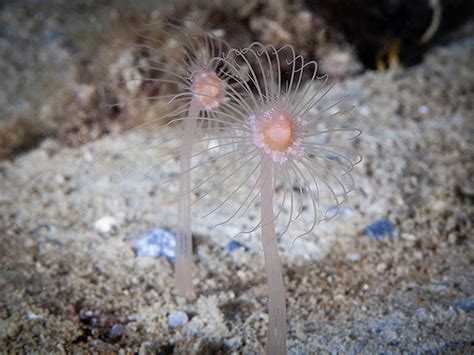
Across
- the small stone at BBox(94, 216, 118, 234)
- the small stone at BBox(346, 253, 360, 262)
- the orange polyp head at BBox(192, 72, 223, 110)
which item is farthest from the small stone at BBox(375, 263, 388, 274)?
the small stone at BBox(94, 216, 118, 234)

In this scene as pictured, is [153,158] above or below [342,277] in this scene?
above

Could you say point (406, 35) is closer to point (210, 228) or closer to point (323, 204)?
point (323, 204)

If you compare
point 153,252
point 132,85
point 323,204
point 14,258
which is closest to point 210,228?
point 153,252

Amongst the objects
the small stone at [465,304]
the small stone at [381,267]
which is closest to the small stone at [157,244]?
the small stone at [381,267]

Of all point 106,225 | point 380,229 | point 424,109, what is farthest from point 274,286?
point 424,109

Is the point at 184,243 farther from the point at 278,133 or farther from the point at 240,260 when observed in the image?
the point at 278,133

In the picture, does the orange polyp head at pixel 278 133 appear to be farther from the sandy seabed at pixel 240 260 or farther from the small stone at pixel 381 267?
the small stone at pixel 381 267
